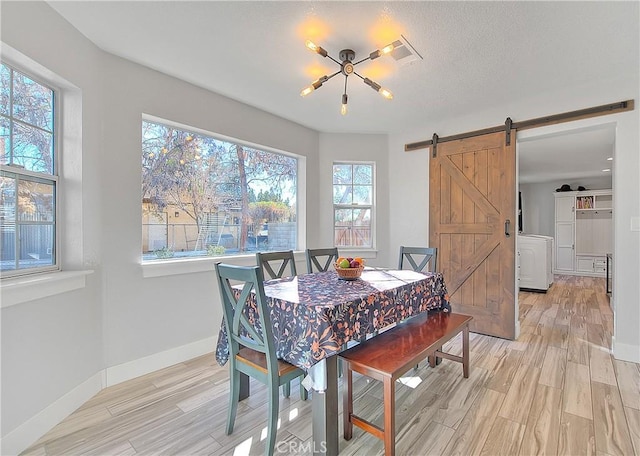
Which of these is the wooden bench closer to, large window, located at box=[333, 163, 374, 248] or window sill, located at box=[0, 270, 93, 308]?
window sill, located at box=[0, 270, 93, 308]

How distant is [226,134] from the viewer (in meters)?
3.12

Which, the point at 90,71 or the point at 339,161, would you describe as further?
the point at 339,161

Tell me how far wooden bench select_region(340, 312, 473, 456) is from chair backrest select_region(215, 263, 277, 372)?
0.48 metres

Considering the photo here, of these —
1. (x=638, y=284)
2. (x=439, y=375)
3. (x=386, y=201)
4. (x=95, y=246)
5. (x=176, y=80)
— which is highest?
(x=176, y=80)

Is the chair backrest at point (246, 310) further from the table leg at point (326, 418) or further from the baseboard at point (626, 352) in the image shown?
the baseboard at point (626, 352)

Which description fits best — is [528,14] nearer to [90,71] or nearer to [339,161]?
[339,161]

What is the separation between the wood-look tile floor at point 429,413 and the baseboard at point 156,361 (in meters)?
0.06

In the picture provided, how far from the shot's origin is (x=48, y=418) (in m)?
1.82

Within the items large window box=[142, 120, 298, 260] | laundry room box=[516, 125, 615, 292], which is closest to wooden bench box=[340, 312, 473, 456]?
large window box=[142, 120, 298, 260]

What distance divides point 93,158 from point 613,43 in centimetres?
378

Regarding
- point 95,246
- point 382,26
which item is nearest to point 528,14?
point 382,26

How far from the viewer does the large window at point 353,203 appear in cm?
429

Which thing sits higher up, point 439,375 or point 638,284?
point 638,284

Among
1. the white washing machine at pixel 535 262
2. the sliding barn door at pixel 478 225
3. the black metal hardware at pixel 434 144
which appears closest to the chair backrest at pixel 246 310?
the sliding barn door at pixel 478 225
